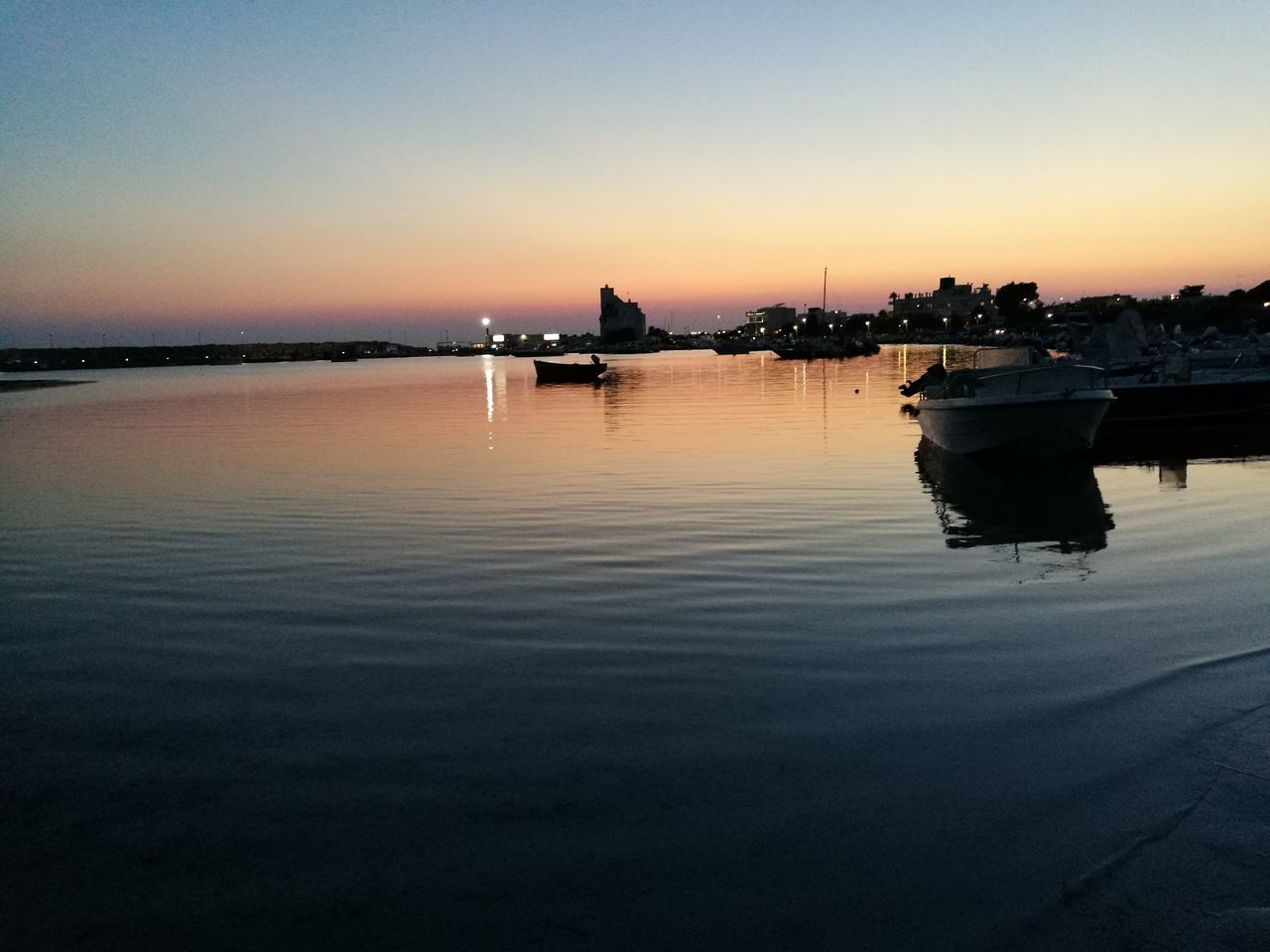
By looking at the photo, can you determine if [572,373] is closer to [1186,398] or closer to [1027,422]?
[1186,398]

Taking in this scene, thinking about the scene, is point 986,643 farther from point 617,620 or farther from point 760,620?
point 617,620

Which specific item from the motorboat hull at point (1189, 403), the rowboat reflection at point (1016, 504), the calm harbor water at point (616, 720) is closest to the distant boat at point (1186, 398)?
the motorboat hull at point (1189, 403)

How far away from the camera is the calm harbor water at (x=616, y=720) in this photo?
502 cm

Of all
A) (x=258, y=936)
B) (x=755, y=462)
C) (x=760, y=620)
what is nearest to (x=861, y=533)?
(x=760, y=620)

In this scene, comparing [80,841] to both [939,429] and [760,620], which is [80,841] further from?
[939,429]

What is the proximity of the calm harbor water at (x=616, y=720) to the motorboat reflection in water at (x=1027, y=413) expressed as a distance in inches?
202

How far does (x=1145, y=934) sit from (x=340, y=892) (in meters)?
4.59

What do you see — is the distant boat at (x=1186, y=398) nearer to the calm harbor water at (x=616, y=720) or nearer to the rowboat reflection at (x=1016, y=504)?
the rowboat reflection at (x=1016, y=504)


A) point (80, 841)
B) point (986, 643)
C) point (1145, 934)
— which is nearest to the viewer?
point (1145, 934)

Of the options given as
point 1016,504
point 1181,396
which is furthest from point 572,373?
point 1016,504

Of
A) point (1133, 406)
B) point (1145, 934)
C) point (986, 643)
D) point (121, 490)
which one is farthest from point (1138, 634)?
point (1133, 406)

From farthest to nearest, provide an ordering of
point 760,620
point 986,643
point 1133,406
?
point 1133,406 → point 760,620 → point 986,643

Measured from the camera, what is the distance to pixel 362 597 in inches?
474

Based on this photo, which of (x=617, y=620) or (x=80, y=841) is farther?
(x=617, y=620)
